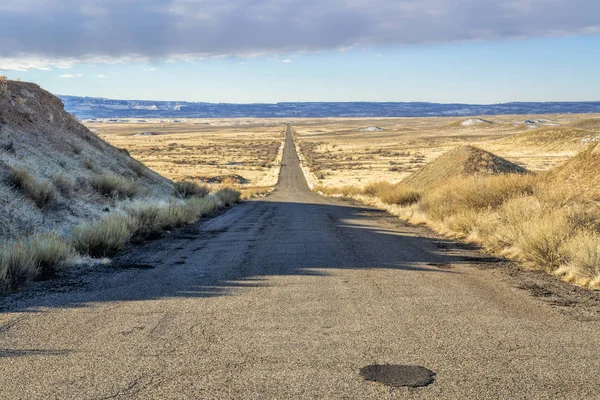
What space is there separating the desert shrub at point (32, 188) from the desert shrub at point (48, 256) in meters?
4.44

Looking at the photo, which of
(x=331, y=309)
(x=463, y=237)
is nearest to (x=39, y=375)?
(x=331, y=309)

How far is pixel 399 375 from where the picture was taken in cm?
457

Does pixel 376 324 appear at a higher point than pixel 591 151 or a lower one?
lower

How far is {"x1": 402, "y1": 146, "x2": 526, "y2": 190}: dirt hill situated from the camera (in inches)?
984

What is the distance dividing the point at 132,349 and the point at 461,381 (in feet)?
10.1

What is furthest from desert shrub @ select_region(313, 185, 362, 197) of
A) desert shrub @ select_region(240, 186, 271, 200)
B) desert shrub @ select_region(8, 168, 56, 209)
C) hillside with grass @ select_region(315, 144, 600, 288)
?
desert shrub @ select_region(8, 168, 56, 209)

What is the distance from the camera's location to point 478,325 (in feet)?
19.5

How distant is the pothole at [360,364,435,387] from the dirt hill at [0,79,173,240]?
31.7ft

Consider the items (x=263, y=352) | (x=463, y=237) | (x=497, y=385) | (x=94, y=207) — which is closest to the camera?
(x=497, y=385)

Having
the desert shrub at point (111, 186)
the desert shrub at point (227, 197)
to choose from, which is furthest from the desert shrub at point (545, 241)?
the desert shrub at point (227, 197)

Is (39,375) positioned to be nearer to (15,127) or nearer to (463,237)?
(463,237)

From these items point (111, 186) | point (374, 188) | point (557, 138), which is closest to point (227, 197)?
point (374, 188)

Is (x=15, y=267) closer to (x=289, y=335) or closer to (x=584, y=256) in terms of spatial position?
(x=289, y=335)

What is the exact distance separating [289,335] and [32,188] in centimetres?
1085
